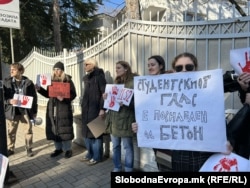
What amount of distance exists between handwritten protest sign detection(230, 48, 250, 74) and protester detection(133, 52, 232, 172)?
0.32 meters

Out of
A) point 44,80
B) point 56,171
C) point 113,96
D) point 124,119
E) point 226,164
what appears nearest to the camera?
point 226,164

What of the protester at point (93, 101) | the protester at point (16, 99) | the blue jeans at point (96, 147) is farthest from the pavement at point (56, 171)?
the protester at point (16, 99)

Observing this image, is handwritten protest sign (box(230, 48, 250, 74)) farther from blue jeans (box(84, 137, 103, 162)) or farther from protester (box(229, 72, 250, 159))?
blue jeans (box(84, 137, 103, 162))

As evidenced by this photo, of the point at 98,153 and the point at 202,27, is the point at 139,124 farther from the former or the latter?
the point at 98,153

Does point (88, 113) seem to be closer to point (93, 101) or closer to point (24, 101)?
point (93, 101)

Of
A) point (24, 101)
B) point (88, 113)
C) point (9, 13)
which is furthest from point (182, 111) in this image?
point (24, 101)

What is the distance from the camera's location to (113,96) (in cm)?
414

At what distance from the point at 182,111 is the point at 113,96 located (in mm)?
1961

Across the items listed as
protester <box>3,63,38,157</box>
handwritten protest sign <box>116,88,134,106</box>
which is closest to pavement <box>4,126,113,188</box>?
protester <box>3,63,38,157</box>

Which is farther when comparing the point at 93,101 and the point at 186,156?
the point at 93,101

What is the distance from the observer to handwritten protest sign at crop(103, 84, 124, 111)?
4.05 m

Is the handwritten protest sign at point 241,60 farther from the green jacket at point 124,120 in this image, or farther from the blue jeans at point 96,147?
the blue jeans at point 96,147

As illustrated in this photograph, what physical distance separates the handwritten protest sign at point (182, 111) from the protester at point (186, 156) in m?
0.07

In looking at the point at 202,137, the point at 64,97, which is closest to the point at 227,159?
the point at 202,137
